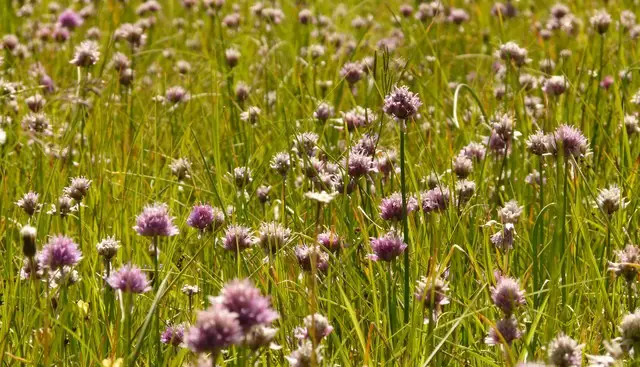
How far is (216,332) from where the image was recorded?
3.97ft

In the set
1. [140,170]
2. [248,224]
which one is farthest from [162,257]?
[140,170]

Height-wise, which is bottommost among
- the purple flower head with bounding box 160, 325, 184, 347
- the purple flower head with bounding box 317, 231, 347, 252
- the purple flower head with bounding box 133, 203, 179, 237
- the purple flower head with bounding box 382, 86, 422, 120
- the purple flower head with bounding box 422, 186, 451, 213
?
the purple flower head with bounding box 160, 325, 184, 347

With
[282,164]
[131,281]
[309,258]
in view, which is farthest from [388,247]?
[282,164]

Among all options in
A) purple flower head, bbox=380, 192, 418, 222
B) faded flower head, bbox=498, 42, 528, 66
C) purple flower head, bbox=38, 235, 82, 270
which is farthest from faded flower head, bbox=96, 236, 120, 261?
faded flower head, bbox=498, 42, 528, 66

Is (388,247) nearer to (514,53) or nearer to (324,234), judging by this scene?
(324,234)

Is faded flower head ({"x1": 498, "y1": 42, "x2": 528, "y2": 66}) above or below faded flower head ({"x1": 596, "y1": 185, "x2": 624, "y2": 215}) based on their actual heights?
above

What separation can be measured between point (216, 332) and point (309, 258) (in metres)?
0.76

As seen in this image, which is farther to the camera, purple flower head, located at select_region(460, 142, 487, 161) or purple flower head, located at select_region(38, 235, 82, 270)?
purple flower head, located at select_region(460, 142, 487, 161)

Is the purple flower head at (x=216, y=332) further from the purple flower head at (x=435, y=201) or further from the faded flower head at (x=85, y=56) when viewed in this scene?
the faded flower head at (x=85, y=56)

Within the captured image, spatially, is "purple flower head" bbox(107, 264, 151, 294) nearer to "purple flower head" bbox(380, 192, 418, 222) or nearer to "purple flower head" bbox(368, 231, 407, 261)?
"purple flower head" bbox(368, 231, 407, 261)

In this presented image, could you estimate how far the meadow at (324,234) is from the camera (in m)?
1.69

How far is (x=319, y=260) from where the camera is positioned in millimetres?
2031

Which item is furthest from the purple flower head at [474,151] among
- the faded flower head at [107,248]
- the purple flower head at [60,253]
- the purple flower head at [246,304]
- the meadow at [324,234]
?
the purple flower head at [246,304]

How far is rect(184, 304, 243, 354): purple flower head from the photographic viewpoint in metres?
1.21
